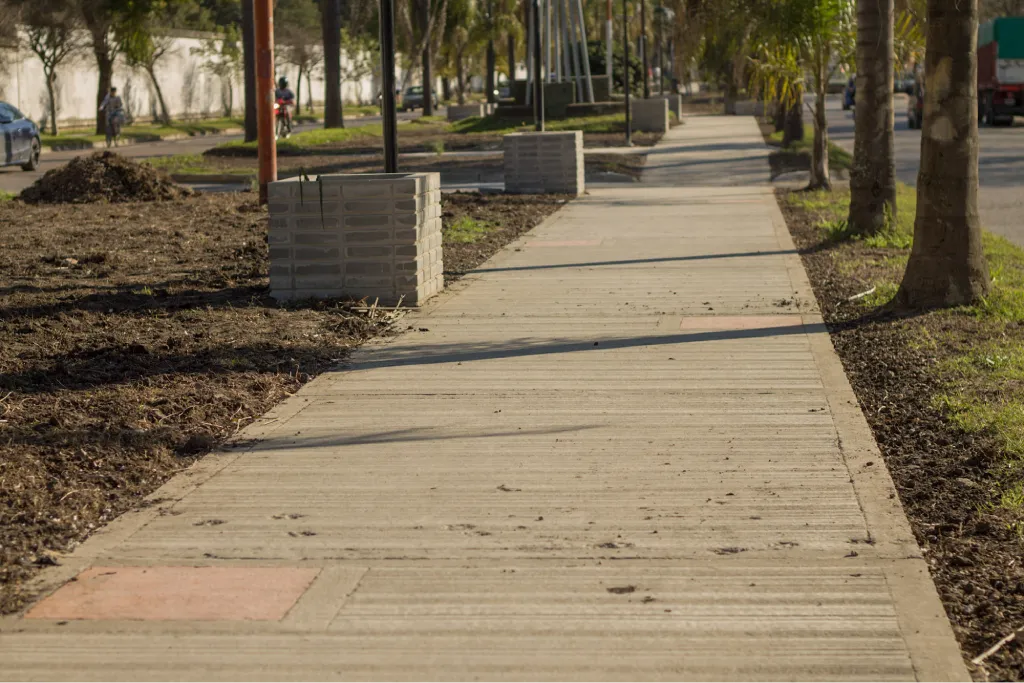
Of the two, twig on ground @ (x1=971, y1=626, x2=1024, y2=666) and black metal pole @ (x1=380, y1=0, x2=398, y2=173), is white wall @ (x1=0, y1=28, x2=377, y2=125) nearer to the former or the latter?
black metal pole @ (x1=380, y1=0, x2=398, y2=173)

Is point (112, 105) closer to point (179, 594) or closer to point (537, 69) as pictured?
point (537, 69)

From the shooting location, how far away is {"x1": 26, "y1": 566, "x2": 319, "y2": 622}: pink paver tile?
4641mm

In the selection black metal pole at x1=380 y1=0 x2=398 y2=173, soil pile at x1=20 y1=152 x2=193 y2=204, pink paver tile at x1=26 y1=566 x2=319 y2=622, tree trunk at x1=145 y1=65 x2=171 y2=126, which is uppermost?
tree trunk at x1=145 y1=65 x2=171 y2=126

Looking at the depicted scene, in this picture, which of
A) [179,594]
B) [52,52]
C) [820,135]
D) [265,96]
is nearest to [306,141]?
[52,52]

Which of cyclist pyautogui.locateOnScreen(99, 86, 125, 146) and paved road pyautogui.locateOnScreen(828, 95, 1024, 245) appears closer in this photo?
paved road pyautogui.locateOnScreen(828, 95, 1024, 245)

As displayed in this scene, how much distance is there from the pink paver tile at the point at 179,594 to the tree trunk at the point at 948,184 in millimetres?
6714

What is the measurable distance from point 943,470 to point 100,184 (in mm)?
15232

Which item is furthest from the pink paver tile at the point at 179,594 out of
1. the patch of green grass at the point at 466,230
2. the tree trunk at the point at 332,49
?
the tree trunk at the point at 332,49

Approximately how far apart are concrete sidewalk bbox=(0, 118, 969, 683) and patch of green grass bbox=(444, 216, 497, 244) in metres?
6.64

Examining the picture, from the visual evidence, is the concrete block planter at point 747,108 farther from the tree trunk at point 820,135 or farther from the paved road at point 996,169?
the tree trunk at point 820,135

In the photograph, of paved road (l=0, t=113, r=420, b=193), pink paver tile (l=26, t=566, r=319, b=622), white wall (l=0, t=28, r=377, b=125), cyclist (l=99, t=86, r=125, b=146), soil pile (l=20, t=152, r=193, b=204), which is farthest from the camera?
white wall (l=0, t=28, r=377, b=125)

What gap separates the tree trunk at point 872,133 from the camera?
15.1m

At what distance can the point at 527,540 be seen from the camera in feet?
17.6

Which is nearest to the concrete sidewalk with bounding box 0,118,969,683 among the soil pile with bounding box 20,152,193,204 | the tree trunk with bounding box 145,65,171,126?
the soil pile with bounding box 20,152,193,204
